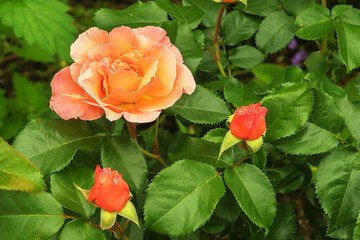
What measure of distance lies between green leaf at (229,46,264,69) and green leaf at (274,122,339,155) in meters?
0.32

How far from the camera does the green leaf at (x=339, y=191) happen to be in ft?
2.25

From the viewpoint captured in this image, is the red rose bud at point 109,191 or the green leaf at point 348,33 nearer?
the red rose bud at point 109,191

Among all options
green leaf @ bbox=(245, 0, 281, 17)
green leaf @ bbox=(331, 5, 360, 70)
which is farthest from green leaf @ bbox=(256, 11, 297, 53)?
green leaf @ bbox=(331, 5, 360, 70)

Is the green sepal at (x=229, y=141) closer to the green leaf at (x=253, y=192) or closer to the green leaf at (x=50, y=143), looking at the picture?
the green leaf at (x=253, y=192)

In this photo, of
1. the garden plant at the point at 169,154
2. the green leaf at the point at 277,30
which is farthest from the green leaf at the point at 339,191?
the green leaf at the point at 277,30

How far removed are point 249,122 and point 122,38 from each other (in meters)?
0.25

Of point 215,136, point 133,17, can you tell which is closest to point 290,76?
point 215,136

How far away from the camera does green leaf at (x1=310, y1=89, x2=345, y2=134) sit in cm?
71

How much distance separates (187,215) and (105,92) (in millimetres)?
235

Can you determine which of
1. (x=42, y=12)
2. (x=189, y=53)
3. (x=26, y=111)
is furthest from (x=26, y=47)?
(x=189, y=53)

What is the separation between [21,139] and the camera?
2.19 feet

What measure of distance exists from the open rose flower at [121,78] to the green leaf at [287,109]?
0.15 meters

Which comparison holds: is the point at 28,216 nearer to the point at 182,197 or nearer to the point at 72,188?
the point at 72,188

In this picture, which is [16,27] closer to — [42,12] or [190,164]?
[42,12]
